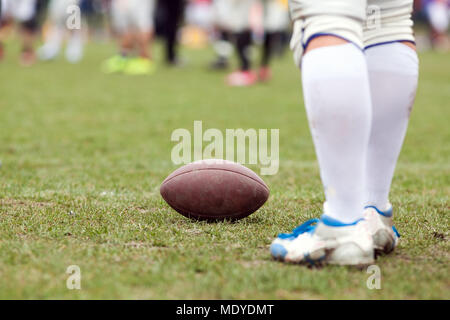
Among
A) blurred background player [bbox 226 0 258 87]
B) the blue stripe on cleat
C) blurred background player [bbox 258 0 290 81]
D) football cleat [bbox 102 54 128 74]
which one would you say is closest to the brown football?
the blue stripe on cleat

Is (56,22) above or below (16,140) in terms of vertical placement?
above

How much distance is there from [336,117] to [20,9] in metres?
10.9

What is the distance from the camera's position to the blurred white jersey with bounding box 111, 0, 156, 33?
10453mm

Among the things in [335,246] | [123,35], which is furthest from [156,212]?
[123,35]

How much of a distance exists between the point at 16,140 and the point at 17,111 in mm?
1432

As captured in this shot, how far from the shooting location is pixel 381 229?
212 cm

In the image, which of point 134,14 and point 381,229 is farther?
point 134,14

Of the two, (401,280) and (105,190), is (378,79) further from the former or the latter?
(105,190)

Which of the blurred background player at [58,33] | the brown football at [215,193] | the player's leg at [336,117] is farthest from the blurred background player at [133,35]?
the player's leg at [336,117]

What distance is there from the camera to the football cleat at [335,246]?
6.39 feet

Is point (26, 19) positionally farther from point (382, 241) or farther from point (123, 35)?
point (382, 241)

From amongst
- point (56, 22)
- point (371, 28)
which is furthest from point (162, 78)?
point (371, 28)

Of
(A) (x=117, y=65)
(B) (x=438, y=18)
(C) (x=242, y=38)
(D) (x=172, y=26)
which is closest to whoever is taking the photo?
(C) (x=242, y=38)
